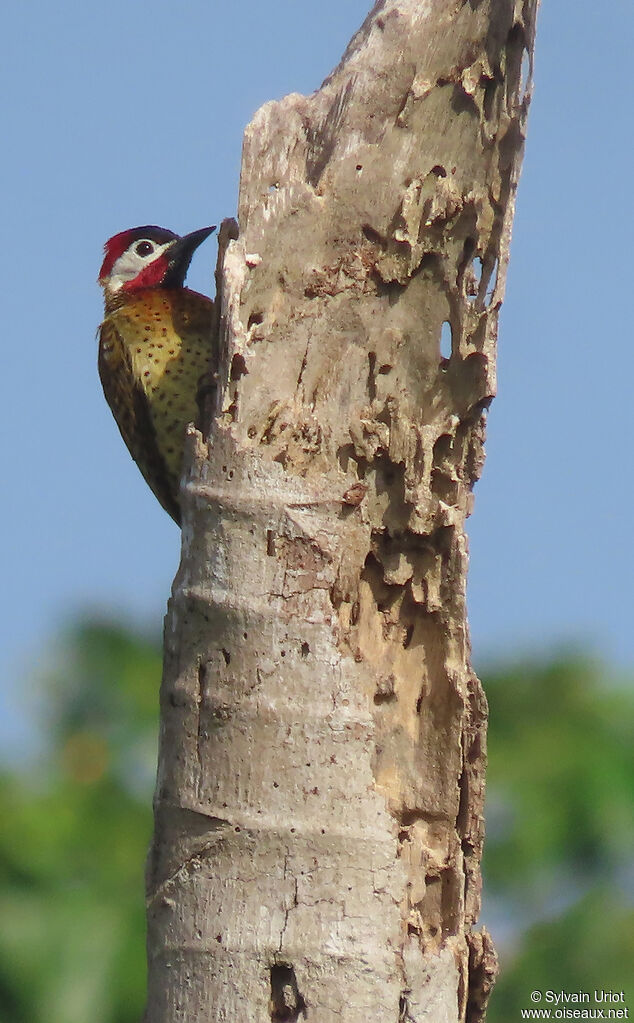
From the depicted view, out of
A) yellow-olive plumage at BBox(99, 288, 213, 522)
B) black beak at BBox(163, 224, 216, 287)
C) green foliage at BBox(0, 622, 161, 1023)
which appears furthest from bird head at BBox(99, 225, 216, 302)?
green foliage at BBox(0, 622, 161, 1023)

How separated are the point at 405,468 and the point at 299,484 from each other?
0.32 m

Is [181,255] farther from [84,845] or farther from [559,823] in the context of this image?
[559,823]

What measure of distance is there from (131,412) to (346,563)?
7.68 feet

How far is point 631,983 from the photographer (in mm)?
5922

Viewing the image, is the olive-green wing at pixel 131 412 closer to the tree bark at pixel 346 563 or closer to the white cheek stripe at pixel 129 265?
the white cheek stripe at pixel 129 265

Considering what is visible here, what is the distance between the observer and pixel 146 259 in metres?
6.77

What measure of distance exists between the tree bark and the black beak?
8.57 ft

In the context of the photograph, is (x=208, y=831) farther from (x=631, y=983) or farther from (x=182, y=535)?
(x=631, y=983)

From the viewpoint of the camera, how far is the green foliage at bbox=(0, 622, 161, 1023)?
623 centimetres

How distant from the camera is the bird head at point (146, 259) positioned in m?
6.59

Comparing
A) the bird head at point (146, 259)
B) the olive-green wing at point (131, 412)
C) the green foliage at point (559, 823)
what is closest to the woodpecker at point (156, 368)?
the olive-green wing at point (131, 412)

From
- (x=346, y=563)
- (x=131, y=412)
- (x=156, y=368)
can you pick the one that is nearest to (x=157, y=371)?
(x=156, y=368)

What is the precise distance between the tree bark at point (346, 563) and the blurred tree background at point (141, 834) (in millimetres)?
2903

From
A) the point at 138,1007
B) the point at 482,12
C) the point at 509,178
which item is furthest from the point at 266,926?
the point at 138,1007
